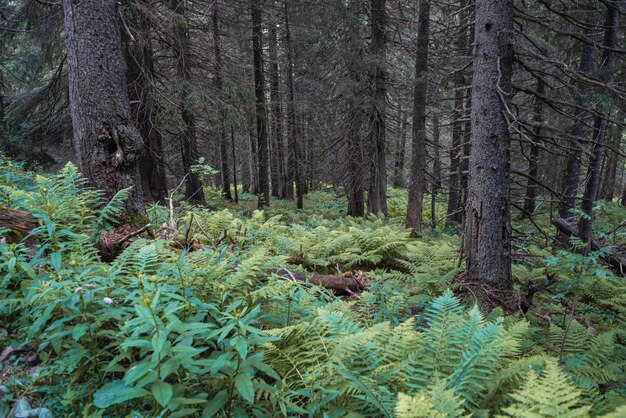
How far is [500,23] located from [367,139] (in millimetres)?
7464

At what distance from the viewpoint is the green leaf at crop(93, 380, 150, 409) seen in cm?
166

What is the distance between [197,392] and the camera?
198 cm

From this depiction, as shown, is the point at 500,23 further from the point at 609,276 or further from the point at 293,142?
the point at 293,142

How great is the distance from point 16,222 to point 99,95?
1.66 m

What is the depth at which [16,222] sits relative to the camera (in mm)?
3486

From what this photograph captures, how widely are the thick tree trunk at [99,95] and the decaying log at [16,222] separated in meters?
0.83

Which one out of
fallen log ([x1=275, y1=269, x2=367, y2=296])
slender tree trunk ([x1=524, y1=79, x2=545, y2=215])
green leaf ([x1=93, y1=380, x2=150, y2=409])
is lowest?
fallen log ([x1=275, y1=269, x2=367, y2=296])

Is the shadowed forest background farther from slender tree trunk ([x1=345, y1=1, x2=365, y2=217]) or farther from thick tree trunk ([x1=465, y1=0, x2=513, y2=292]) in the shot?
slender tree trunk ([x1=345, y1=1, x2=365, y2=217])

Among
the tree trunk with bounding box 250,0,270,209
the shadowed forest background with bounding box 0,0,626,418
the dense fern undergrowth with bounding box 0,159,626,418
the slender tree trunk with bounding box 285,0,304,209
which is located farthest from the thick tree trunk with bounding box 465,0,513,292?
the slender tree trunk with bounding box 285,0,304,209

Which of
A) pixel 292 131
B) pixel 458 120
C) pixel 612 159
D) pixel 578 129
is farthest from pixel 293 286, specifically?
pixel 292 131

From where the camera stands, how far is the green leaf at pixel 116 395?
5.44ft

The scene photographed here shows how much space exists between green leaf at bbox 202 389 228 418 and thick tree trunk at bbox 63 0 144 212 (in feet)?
10.9

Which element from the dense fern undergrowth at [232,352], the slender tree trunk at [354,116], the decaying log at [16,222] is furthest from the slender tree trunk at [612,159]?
the decaying log at [16,222]

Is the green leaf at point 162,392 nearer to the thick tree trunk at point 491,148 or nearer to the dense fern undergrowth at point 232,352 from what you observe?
the dense fern undergrowth at point 232,352
